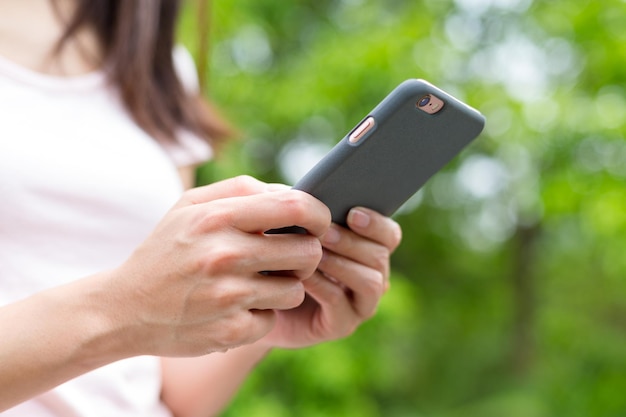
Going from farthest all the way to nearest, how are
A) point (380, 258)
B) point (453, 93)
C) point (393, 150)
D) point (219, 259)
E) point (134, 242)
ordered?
point (453, 93) → point (134, 242) → point (380, 258) → point (393, 150) → point (219, 259)

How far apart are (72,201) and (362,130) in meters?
0.43

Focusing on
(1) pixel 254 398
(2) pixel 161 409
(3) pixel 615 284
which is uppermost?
(2) pixel 161 409

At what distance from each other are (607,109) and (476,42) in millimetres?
1072

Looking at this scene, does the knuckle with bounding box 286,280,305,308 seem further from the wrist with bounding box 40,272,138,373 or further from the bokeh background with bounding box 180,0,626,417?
the bokeh background with bounding box 180,0,626,417

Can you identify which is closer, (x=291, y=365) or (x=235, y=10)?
(x=291, y=365)

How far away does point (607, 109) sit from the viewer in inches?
134

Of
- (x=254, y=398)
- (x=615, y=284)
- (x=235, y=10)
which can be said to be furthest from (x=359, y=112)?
(x=615, y=284)

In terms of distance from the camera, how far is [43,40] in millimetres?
1117

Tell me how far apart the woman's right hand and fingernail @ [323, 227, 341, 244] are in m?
0.15

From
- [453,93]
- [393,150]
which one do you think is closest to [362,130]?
[393,150]

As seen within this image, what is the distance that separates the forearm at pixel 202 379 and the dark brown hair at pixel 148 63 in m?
0.35

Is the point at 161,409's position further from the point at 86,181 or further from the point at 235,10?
the point at 235,10

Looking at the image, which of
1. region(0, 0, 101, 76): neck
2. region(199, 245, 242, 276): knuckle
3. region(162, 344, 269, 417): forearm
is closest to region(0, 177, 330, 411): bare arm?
region(199, 245, 242, 276): knuckle

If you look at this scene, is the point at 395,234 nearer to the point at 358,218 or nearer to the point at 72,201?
the point at 358,218
